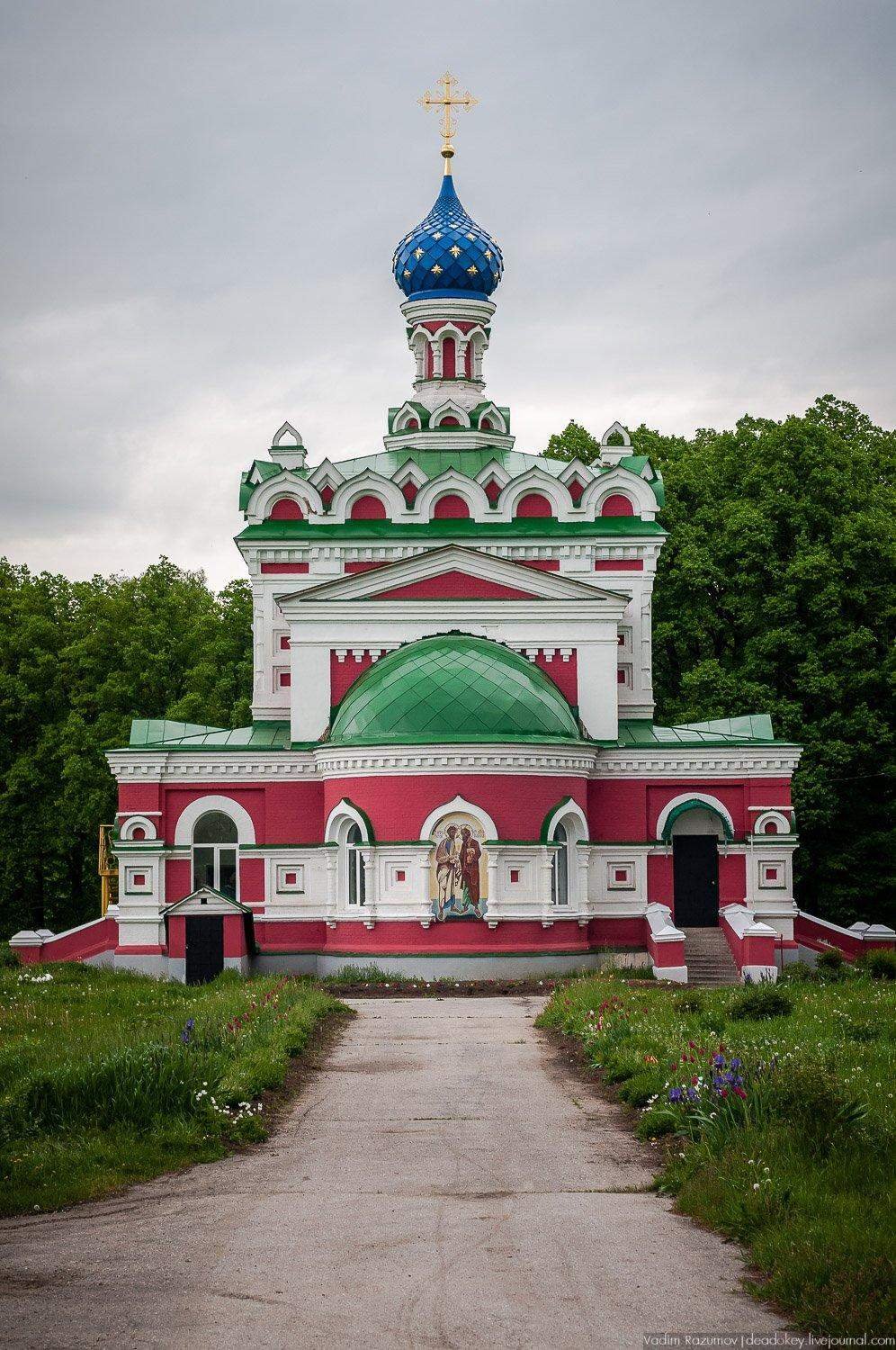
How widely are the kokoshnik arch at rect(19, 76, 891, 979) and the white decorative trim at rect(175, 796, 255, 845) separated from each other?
5 centimetres

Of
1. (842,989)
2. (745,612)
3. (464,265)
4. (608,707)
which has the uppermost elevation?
(464,265)

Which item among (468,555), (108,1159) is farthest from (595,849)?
(108,1159)

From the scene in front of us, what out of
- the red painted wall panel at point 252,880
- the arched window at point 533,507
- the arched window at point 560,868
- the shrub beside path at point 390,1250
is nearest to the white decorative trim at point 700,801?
the arched window at point 560,868

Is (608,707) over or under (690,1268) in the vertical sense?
over

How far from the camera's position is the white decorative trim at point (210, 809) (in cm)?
2703

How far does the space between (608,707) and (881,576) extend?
953 centimetres

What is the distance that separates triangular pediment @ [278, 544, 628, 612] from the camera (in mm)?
27344

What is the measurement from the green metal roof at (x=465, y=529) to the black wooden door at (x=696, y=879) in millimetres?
5473

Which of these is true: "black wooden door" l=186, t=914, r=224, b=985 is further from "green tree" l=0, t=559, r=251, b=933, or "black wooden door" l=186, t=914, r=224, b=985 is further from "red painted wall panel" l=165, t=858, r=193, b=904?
"green tree" l=0, t=559, r=251, b=933

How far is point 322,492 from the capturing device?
29797 mm

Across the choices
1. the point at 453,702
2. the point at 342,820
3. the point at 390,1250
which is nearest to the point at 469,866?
the point at 342,820

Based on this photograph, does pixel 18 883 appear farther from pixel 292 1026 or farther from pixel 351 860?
pixel 292 1026

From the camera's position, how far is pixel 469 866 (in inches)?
968

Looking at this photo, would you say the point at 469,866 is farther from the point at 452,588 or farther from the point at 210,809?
the point at 452,588
